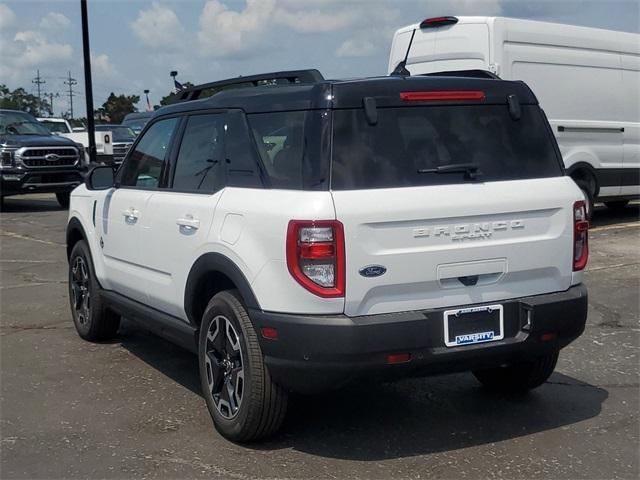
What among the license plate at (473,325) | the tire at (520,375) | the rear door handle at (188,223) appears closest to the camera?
the license plate at (473,325)

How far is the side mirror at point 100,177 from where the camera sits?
5836mm

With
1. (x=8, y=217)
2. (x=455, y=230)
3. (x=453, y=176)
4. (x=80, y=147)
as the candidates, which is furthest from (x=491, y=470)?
(x=80, y=147)

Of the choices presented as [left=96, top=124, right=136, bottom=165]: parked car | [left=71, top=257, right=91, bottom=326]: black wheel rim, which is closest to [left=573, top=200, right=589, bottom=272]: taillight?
[left=71, top=257, right=91, bottom=326]: black wheel rim

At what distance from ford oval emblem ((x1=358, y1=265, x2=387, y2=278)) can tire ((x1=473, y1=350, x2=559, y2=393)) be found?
1.31 m

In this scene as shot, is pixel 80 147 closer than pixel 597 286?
No

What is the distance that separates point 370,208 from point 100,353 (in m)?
3.13

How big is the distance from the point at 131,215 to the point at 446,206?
2.32 m

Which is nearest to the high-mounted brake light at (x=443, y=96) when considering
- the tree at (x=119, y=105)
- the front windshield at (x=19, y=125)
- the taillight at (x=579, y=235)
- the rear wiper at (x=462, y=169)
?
the rear wiper at (x=462, y=169)

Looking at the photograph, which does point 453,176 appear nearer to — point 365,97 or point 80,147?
point 365,97

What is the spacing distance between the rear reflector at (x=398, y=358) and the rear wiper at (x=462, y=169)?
89 cm

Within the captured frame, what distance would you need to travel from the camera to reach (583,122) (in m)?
11.3

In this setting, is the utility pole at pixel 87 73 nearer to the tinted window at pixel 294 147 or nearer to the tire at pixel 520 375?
the tire at pixel 520 375

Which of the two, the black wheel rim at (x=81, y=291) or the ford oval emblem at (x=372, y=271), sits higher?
the ford oval emblem at (x=372, y=271)

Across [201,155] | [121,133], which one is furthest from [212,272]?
[121,133]
